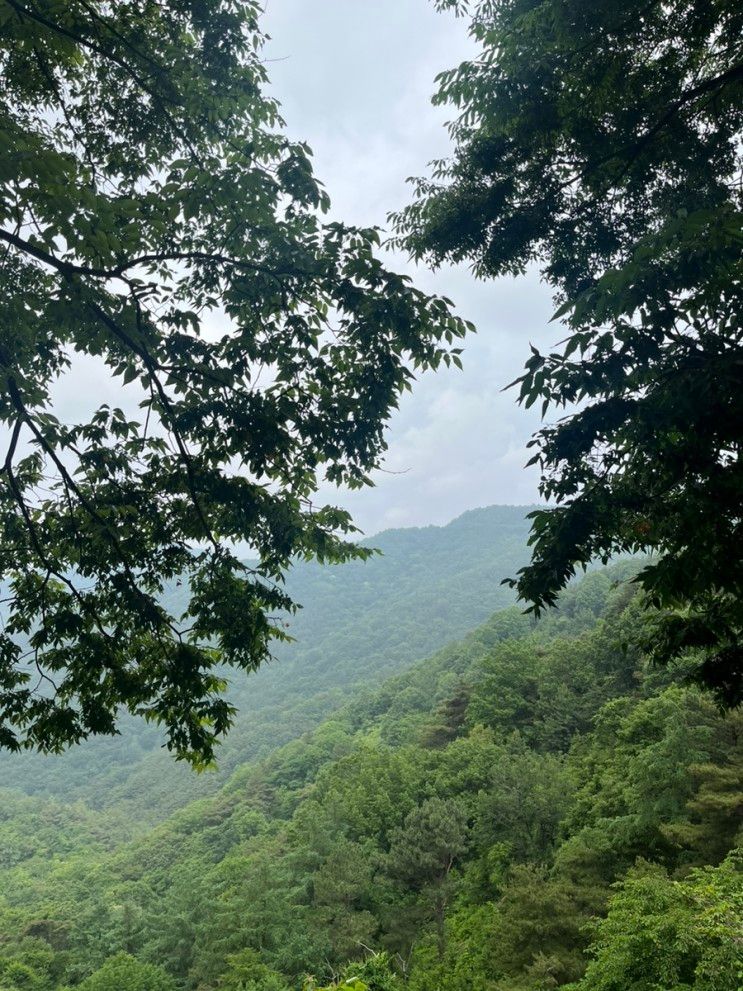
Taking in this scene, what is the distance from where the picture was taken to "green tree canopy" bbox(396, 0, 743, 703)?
10.2ft

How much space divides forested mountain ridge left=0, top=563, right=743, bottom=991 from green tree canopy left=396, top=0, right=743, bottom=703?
5.05 ft

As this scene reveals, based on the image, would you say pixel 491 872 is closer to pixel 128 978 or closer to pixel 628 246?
pixel 128 978

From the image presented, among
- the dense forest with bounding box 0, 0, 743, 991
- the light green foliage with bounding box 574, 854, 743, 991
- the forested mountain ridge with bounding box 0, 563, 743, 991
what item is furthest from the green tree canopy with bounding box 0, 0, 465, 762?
the light green foliage with bounding box 574, 854, 743, 991

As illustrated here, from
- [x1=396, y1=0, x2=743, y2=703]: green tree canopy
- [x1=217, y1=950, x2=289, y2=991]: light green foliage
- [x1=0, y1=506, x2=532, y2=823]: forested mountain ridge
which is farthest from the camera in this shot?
[x1=0, y1=506, x2=532, y2=823]: forested mountain ridge

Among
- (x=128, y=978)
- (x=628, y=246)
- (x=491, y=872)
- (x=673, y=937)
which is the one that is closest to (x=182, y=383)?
(x=628, y=246)

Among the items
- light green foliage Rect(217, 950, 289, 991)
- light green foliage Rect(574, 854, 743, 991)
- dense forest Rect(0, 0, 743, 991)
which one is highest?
dense forest Rect(0, 0, 743, 991)

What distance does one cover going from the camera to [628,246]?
5020 mm

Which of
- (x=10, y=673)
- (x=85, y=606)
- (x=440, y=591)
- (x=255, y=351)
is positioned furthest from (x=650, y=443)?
(x=440, y=591)

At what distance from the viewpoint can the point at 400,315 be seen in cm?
452

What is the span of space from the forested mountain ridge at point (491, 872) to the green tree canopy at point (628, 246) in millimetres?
1540

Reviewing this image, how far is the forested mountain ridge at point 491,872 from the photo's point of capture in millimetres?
10898

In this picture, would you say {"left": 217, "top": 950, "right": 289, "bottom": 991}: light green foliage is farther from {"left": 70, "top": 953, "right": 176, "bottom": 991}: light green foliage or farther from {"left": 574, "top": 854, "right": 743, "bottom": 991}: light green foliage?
{"left": 574, "top": 854, "right": 743, "bottom": 991}: light green foliage

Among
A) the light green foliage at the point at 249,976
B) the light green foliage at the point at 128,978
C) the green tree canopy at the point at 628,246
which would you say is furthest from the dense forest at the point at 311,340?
the light green foliage at the point at 128,978

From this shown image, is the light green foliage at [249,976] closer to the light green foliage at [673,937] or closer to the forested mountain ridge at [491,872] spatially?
the forested mountain ridge at [491,872]
